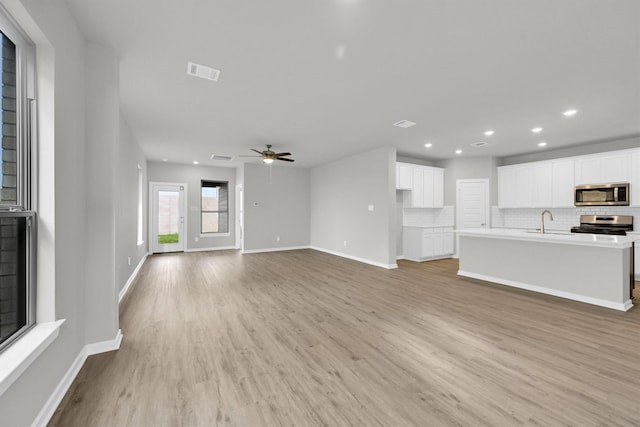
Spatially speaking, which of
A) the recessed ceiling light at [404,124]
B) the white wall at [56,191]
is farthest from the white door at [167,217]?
the recessed ceiling light at [404,124]

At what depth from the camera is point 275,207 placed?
8.43m

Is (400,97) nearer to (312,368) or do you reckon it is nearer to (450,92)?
(450,92)

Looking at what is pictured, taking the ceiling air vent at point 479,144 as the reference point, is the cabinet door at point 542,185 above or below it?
below

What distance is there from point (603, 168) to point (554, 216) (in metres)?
1.34

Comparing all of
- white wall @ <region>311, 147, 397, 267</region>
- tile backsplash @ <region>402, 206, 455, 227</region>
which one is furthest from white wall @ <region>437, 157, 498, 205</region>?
white wall @ <region>311, 147, 397, 267</region>

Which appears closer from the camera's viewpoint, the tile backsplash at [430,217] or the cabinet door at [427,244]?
the cabinet door at [427,244]

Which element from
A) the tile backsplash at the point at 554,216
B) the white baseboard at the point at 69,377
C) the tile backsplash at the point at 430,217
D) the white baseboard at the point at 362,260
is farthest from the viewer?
the tile backsplash at the point at 430,217

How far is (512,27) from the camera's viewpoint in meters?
2.12

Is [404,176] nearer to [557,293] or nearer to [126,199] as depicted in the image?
[557,293]

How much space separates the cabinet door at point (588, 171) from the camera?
17.6 feet

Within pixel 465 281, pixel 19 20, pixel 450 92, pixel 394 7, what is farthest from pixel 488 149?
pixel 19 20

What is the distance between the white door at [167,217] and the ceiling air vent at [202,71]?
19.5ft

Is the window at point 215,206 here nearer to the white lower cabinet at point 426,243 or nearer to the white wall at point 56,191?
A: the white lower cabinet at point 426,243

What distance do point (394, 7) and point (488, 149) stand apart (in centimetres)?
553
